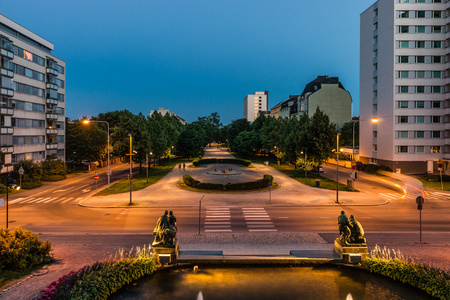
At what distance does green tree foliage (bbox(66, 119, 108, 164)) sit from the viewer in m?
61.6

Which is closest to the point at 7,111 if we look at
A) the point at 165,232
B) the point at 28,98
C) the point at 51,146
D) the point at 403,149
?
the point at 28,98

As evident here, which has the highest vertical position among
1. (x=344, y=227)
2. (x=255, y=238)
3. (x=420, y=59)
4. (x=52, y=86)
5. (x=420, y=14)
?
(x=420, y=14)

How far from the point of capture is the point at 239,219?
1030 inches

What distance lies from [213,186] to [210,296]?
90.1ft

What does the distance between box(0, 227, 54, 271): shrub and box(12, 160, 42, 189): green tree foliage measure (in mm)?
30981

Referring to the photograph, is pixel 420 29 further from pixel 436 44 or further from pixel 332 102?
pixel 332 102

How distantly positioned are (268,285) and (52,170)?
48.1m

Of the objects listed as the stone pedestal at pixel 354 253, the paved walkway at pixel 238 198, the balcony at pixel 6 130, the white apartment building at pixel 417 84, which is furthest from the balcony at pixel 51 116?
the white apartment building at pixel 417 84

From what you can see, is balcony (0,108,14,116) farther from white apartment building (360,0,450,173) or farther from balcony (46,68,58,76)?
white apartment building (360,0,450,173)

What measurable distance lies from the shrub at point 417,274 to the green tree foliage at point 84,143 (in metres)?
57.4

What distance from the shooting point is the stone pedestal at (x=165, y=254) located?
49.6ft

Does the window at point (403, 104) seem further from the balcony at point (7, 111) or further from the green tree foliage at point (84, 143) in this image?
the balcony at point (7, 111)

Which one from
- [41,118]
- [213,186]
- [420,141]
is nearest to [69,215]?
[213,186]

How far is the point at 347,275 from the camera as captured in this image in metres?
14.5
